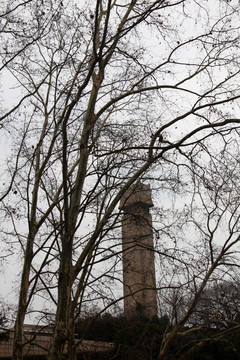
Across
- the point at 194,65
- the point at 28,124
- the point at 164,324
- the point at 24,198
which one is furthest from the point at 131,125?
the point at 164,324

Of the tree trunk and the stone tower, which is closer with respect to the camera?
the tree trunk

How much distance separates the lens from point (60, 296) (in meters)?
3.26

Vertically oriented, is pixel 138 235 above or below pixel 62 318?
above

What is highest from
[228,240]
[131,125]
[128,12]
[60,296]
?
[128,12]

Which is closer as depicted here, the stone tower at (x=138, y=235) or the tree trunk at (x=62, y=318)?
the tree trunk at (x=62, y=318)

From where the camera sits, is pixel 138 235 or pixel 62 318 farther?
pixel 138 235

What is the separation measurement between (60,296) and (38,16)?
4099 mm

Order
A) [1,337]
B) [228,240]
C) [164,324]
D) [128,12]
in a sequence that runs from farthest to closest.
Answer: [164,324]
[1,337]
[228,240]
[128,12]

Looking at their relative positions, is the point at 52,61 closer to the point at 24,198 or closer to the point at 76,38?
the point at 76,38

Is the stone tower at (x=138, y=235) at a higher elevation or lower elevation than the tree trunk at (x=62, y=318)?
higher

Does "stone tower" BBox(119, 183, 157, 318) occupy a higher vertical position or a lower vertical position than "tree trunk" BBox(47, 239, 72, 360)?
higher

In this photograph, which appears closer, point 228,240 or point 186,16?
point 186,16

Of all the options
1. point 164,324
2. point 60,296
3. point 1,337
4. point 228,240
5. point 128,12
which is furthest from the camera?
point 164,324

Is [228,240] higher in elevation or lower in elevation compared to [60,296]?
higher
